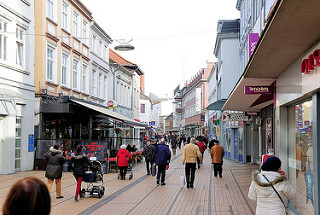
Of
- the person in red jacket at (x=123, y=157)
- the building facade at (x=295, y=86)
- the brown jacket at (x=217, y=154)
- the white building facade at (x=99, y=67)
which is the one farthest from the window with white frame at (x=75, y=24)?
the building facade at (x=295, y=86)

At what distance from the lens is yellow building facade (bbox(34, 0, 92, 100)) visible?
2085 centimetres

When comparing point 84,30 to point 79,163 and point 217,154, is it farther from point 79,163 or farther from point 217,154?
point 79,163

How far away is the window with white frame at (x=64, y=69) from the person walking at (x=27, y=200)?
883 inches

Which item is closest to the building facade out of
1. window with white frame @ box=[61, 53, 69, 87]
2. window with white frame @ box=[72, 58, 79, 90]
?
window with white frame @ box=[61, 53, 69, 87]

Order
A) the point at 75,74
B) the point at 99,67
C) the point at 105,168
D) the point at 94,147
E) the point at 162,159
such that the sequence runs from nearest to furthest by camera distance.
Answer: the point at 162,159
the point at 105,168
the point at 94,147
the point at 75,74
the point at 99,67

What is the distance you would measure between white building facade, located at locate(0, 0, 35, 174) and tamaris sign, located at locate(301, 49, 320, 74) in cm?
1185

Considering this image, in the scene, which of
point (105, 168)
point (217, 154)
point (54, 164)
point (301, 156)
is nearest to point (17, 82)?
point (105, 168)

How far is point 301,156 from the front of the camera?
8531mm

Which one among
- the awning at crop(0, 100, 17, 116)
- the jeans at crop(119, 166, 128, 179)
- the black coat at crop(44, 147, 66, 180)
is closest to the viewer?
the black coat at crop(44, 147, 66, 180)

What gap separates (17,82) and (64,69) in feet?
21.8

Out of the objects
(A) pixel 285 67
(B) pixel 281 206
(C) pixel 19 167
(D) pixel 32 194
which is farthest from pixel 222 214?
(C) pixel 19 167

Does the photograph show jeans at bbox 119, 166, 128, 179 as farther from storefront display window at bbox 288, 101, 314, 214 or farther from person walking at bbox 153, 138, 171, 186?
storefront display window at bbox 288, 101, 314, 214

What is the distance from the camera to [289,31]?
247 inches

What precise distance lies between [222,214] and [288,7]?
588 centimetres
